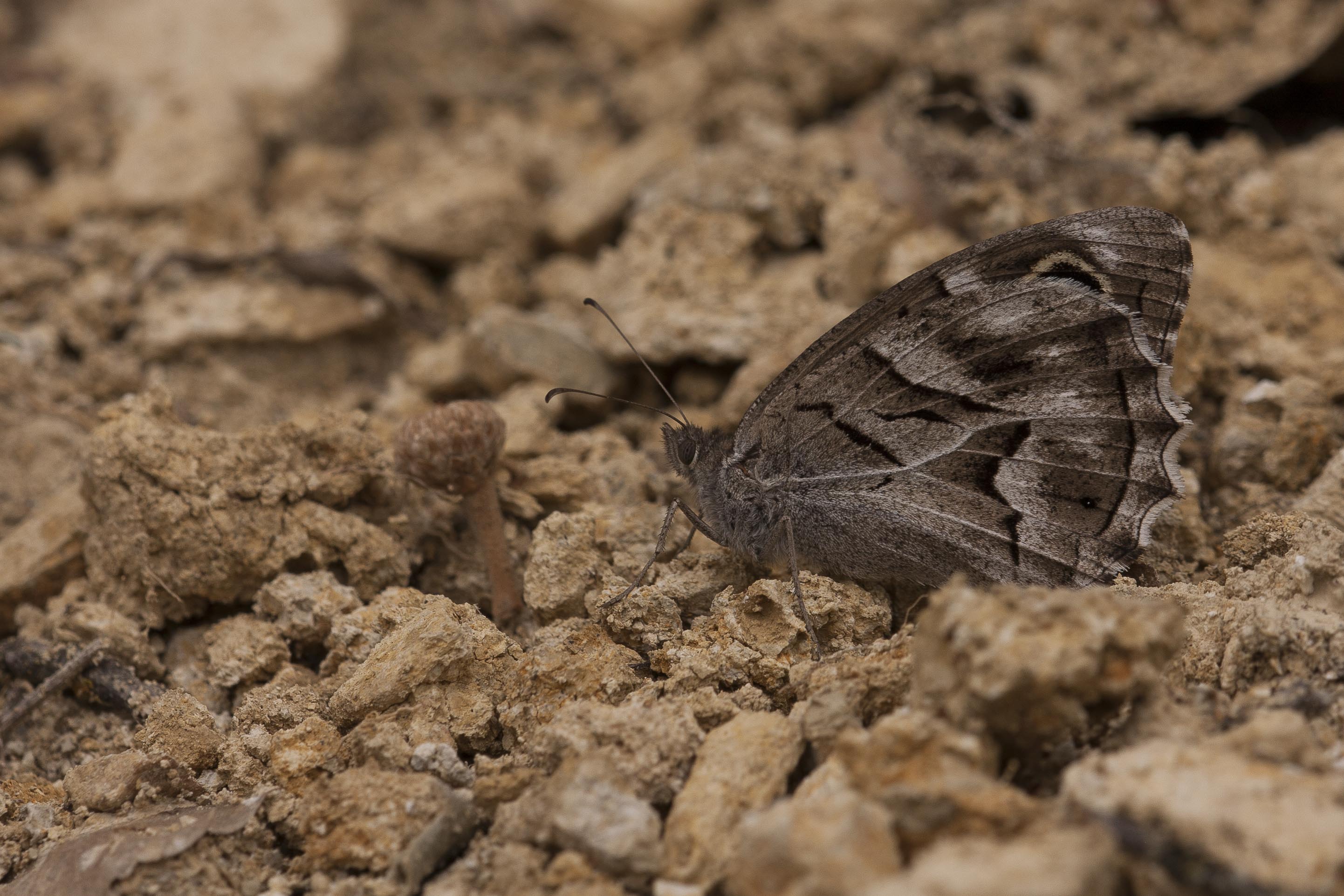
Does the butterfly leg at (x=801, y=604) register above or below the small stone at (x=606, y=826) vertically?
below

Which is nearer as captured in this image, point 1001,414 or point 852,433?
point 1001,414

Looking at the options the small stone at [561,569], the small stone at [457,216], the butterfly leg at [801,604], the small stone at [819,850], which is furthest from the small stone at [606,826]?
the small stone at [457,216]

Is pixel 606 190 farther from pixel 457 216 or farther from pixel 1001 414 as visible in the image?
pixel 1001 414

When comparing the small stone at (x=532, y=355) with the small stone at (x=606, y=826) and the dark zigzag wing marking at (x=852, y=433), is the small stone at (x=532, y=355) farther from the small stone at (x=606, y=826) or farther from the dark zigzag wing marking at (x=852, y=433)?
the small stone at (x=606, y=826)

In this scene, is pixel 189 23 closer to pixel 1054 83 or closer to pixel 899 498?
pixel 1054 83

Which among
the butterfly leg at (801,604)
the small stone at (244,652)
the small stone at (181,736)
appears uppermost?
the butterfly leg at (801,604)

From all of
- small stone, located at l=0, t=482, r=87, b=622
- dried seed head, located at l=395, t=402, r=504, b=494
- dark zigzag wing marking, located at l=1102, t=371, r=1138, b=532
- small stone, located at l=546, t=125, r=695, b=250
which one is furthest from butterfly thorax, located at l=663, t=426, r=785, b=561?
small stone, located at l=0, t=482, r=87, b=622

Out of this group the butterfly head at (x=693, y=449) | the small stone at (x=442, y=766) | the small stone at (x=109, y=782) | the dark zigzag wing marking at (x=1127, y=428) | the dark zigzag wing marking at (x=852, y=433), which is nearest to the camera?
the small stone at (x=442, y=766)

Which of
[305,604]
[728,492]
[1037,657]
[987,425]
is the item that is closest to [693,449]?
[728,492]
